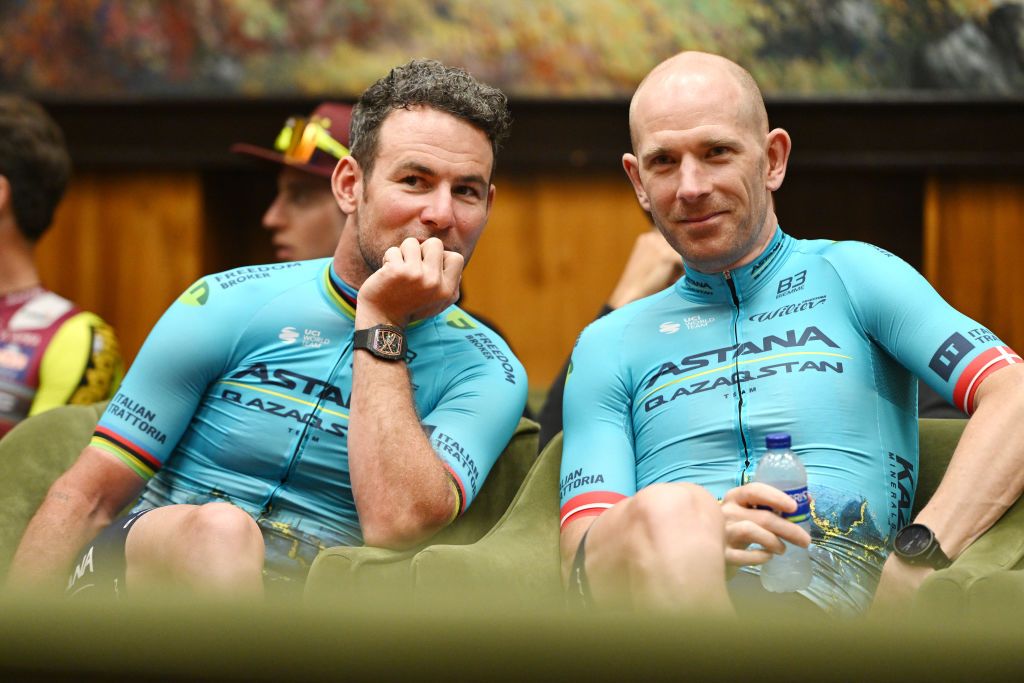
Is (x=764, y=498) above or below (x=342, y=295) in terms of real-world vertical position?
below

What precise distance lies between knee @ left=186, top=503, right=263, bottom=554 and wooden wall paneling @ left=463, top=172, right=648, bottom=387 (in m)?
2.82

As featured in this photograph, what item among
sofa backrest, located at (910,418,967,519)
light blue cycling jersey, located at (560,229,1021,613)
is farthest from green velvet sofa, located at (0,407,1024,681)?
sofa backrest, located at (910,418,967,519)

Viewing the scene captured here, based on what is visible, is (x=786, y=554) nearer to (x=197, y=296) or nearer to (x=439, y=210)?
(x=439, y=210)

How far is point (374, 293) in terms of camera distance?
6.17ft

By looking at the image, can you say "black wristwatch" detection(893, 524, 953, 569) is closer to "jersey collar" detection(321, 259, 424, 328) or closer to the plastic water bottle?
the plastic water bottle

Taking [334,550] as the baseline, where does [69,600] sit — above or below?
below

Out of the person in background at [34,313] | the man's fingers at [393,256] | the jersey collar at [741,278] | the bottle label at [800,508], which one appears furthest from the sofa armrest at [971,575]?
the person in background at [34,313]

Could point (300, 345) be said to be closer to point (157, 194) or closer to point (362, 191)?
point (362, 191)

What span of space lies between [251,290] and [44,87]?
292cm

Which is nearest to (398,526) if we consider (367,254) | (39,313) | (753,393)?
(367,254)

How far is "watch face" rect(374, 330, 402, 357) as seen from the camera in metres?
1.85

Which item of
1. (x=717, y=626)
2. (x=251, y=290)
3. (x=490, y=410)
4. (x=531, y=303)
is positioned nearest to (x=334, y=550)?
(x=490, y=410)

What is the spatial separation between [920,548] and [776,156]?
2.62ft

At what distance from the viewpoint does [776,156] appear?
2.08m
